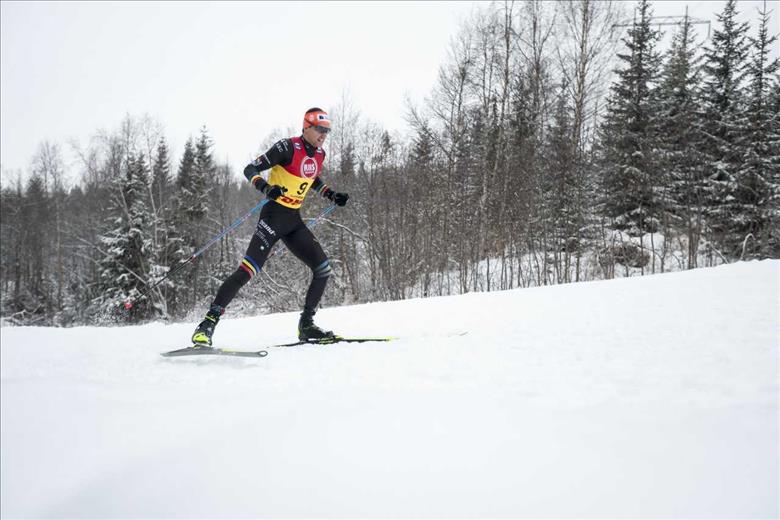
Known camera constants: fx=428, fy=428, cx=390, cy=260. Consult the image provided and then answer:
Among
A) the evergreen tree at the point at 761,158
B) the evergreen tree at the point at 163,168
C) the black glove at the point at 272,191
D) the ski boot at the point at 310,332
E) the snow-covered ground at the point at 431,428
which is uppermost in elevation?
the evergreen tree at the point at 163,168

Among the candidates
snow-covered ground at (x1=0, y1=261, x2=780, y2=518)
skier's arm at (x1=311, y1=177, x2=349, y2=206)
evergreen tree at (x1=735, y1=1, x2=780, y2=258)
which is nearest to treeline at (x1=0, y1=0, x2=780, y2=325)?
evergreen tree at (x1=735, y1=1, x2=780, y2=258)

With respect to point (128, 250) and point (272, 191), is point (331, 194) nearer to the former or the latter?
point (272, 191)

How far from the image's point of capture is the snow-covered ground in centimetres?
139

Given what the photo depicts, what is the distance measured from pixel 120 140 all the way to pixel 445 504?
1209 inches

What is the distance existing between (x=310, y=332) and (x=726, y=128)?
1294 centimetres

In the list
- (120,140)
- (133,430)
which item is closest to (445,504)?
(133,430)

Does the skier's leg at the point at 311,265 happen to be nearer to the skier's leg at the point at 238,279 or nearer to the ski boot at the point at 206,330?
the skier's leg at the point at 238,279

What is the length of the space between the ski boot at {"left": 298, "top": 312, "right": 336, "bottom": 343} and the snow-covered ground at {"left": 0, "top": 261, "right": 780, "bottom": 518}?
2.19 feet

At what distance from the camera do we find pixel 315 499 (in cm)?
144

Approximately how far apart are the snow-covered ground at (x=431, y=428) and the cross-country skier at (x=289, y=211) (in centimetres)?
75

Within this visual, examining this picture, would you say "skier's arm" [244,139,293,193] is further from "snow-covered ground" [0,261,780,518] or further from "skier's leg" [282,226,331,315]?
"snow-covered ground" [0,261,780,518]

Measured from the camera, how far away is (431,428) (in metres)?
1.77

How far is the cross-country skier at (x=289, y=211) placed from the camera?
369 cm

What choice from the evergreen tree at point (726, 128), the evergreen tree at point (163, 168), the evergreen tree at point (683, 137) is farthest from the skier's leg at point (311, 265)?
the evergreen tree at point (163, 168)
